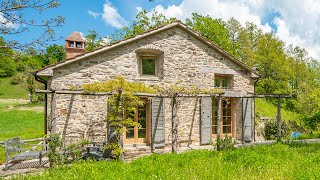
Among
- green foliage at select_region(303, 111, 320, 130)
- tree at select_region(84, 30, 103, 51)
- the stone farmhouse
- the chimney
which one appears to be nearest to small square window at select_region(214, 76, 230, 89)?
the stone farmhouse

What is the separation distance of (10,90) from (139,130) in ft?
198

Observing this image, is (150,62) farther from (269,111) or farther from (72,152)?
(269,111)

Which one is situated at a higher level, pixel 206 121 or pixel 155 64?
pixel 155 64

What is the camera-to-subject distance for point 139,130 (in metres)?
11.5

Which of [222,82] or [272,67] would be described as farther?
[272,67]

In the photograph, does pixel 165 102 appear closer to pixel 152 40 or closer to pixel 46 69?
pixel 152 40

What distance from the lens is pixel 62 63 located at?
387 inches

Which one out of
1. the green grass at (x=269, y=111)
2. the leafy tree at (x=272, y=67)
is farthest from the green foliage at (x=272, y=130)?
the leafy tree at (x=272, y=67)

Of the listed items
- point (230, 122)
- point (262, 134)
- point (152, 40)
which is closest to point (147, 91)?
point (152, 40)

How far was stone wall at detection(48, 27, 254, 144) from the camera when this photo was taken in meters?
10.1

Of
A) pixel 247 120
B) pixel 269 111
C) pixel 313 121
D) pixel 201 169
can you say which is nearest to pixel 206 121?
pixel 247 120

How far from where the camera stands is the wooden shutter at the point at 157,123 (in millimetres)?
11202

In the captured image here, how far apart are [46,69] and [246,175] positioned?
8164 millimetres

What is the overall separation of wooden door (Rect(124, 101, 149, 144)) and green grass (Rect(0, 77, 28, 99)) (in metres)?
52.2
